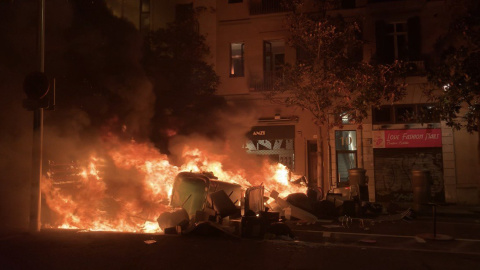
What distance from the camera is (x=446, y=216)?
13.1 meters

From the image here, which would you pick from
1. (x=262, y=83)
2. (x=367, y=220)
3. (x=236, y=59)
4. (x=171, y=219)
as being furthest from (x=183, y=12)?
(x=367, y=220)

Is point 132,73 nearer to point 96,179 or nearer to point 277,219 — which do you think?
point 96,179

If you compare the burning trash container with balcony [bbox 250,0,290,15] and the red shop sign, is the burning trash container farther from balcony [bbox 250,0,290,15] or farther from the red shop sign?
balcony [bbox 250,0,290,15]

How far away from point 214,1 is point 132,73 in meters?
7.23

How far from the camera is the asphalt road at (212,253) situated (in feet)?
19.4

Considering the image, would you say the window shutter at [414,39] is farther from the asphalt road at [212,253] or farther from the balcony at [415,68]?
the asphalt road at [212,253]

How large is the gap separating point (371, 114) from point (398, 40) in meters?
3.51

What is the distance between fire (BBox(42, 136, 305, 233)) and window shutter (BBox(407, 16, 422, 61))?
964 cm

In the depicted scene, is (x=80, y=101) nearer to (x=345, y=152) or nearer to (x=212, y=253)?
(x=212, y=253)

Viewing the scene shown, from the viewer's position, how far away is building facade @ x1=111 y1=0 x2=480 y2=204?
53.1ft

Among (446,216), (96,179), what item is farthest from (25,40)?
(446,216)

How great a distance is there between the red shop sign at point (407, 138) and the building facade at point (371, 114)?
0.04 meters

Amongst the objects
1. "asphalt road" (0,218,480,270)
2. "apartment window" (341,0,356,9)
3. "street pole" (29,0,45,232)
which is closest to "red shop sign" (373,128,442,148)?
"apartment window" (341,0,356,9)

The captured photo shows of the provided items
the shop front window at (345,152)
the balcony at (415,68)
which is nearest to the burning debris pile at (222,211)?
the shop front window at (345,152)
